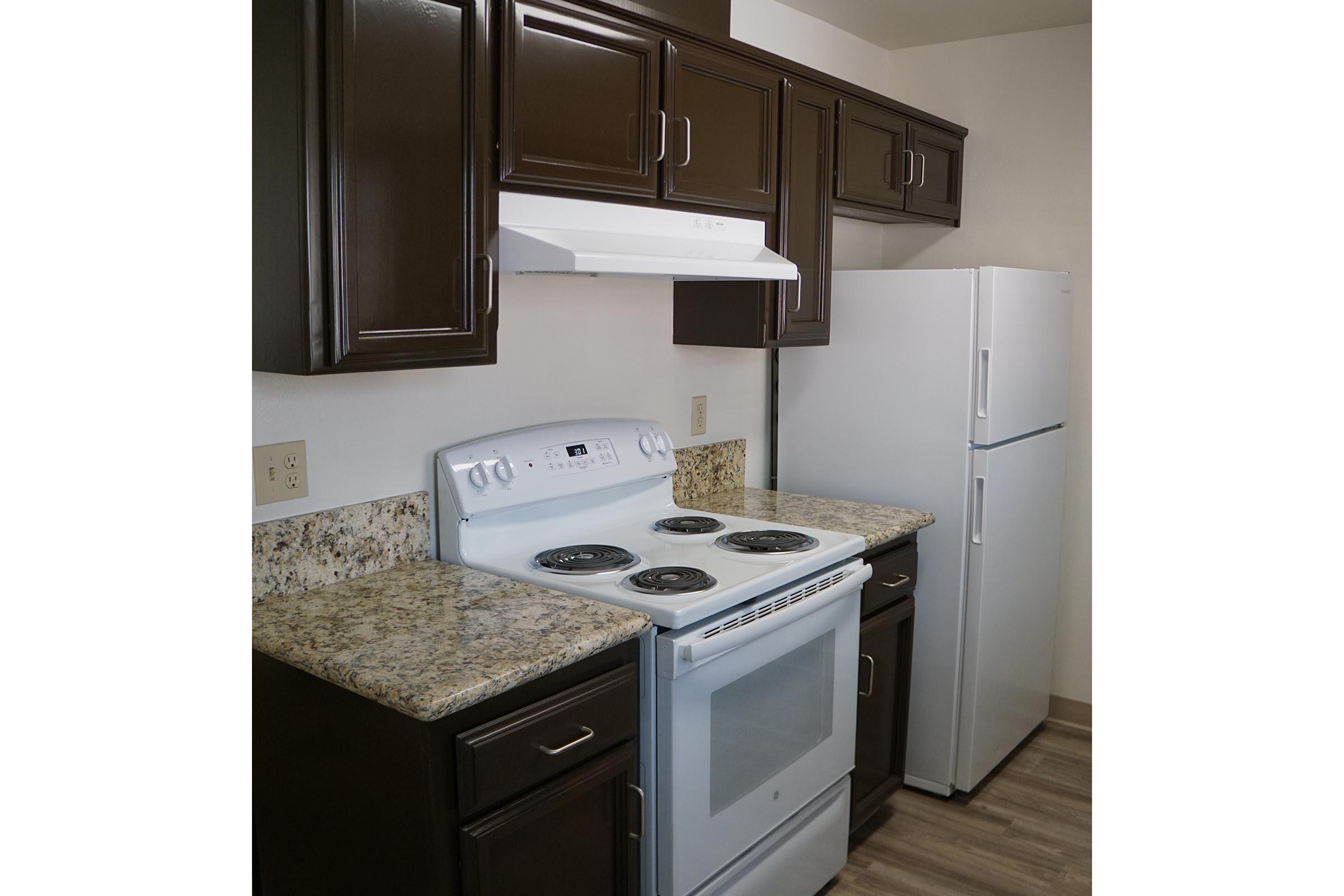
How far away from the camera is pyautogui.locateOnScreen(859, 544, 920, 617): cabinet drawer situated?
2.69 meters

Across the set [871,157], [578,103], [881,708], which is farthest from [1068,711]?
[578,103]

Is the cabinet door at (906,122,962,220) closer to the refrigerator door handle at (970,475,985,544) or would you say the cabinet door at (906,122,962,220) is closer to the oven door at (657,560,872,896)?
the refrigerator door handle at (970,475,985,544)

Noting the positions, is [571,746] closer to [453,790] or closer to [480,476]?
[453,790]

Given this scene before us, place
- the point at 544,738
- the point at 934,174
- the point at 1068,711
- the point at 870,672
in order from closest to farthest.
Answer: the point at 544,738, the point at 870,672, the point at 934,174, the point at 1068,711

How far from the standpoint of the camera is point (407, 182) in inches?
68.9

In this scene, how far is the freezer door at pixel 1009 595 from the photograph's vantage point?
2.97m

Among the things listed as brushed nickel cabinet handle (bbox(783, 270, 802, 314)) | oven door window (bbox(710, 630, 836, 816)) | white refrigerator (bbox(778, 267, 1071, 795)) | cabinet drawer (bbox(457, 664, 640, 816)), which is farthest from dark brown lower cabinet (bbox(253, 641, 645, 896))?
white refrigerator (bbox(778, 267, 1071, 795))

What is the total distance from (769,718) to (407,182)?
1.38 meters

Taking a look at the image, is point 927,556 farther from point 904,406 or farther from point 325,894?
point 325,894

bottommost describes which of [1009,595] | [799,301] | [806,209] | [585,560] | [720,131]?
[1009,595]
